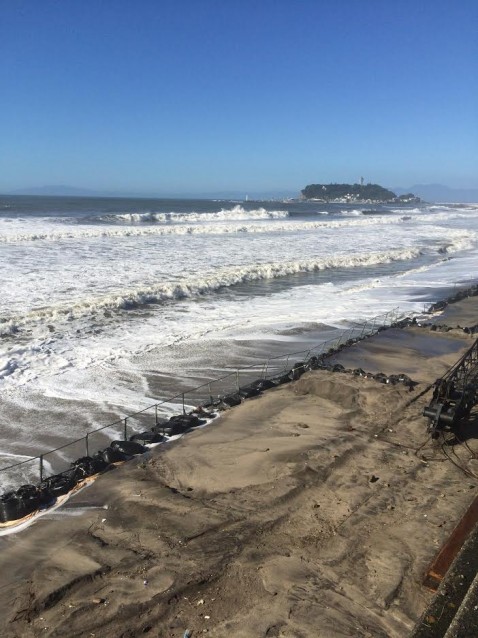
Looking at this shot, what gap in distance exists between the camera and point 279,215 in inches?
4006

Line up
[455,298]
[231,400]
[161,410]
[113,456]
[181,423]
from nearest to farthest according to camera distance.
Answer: [113,456] < [181,423] < [161,410] < [231,400] < [455,298]

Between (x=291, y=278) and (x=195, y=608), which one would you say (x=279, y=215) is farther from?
(x=195, y=608)

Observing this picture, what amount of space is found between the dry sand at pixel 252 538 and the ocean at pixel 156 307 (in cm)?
259

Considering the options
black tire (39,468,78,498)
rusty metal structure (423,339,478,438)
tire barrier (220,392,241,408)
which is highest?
rusty metal structure (423,339,478,438)

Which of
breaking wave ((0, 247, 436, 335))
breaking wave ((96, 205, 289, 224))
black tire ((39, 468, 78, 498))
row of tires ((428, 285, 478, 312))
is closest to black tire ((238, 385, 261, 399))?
black tire ((39, 468, 78, 498))

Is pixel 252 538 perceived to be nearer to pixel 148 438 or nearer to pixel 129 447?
pixel 129 447

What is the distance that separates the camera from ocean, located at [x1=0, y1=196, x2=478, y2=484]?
14070 millimetres

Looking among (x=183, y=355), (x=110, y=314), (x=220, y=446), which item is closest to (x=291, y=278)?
(x=110, y=314)

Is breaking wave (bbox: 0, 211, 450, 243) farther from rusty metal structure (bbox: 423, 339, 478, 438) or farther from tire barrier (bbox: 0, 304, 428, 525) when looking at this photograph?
rusty metal structure (bbox: 423, 339, 478, 438)

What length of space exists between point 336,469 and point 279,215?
94695 mm

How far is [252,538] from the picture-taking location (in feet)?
26.0

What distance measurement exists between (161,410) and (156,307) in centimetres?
1221

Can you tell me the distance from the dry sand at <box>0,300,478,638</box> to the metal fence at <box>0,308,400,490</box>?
4.44 feet

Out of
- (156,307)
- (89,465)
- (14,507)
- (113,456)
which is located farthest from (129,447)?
(156,307)
